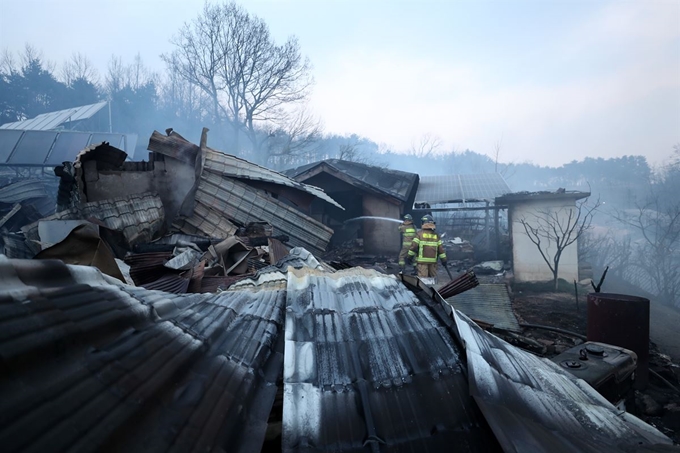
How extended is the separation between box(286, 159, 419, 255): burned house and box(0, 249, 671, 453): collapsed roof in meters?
13.1

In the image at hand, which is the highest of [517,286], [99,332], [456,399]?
[99,332]

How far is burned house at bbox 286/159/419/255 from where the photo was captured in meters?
15.6

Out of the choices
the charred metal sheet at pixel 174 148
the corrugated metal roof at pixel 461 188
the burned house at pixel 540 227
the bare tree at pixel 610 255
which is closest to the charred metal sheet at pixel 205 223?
the charred metal sheet at pixel 174 148

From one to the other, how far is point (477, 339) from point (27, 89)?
34.6 meters

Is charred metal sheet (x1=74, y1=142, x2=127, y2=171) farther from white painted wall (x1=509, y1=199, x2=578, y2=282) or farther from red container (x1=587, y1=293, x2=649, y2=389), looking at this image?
white painted wall (x1=509, y1=199, x2=578, y2=282)

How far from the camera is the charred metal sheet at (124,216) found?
596 centimetres

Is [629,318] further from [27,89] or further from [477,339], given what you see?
[27,89]

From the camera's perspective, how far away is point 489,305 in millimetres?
6969

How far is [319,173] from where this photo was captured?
1619 centimetres

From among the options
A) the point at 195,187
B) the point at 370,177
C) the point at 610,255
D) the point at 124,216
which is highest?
the point at 370,177

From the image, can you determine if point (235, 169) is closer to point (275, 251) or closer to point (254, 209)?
point (254, 209)

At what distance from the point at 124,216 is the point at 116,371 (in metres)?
5.77

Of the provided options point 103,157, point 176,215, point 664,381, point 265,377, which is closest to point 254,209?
point 176,215

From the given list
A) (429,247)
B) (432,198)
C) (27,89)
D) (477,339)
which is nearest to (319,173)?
(432,198)
